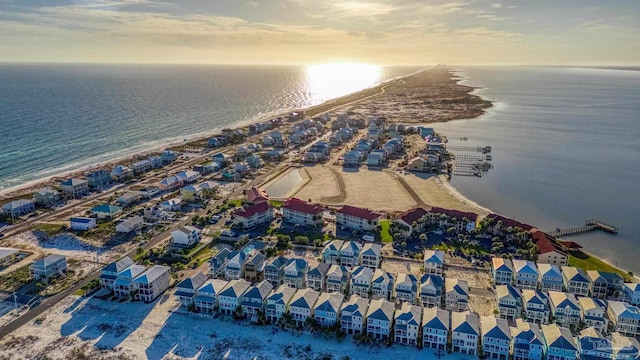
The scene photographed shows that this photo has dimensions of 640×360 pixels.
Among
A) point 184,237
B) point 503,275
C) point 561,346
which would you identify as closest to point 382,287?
point 503,275

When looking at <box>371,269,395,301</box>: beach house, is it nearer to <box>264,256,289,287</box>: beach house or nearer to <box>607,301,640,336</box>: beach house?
<box>264,256,289,287</box>: beach house

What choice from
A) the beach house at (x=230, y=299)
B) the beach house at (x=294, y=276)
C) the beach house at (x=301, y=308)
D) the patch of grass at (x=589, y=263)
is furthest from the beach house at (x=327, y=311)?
the patch of grass at (x=589, y=263)

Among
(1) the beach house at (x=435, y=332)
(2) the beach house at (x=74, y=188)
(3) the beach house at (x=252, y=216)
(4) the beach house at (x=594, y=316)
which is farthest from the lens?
(2) the beach house at (x=74, y=188)

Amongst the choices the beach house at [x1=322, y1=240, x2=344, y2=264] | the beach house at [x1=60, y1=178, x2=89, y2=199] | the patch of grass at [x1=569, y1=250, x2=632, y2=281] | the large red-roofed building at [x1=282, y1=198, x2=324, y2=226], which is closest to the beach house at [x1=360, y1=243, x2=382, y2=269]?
the beach house at [x1=322, y1=240, x2=344, y2=264]

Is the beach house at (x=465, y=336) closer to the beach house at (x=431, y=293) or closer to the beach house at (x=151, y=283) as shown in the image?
the beach house at (x=431, y=293)

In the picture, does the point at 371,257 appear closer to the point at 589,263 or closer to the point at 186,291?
the point at 186,291

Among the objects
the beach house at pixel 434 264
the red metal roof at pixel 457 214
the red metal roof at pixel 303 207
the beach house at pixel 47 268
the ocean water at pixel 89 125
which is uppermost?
the red metal roof at pixel 457 214
